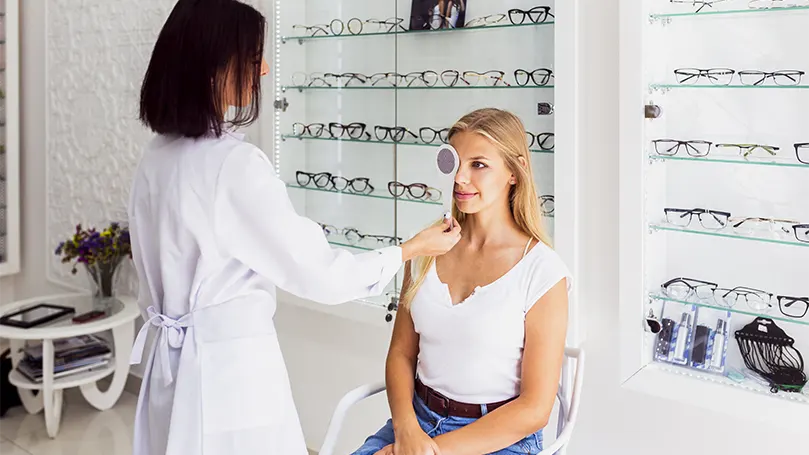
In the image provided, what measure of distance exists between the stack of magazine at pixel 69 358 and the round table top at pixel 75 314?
0.51ft

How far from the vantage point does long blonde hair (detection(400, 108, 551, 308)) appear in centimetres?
193

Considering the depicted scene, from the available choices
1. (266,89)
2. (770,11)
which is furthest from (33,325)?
(770,11)

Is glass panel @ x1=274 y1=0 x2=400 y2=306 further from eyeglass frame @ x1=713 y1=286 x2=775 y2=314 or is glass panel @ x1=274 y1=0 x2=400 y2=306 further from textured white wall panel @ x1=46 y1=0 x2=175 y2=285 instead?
eyeglass frame @ x1=713 y1=286 x2=775 y2=314

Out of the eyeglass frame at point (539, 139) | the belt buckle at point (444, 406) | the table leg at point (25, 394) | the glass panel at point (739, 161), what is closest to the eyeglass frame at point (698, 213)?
the glass panel at point (739, 161)

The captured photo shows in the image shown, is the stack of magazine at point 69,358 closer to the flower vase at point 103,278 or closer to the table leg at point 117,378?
the table leg at point 117,378

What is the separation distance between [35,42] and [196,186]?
3481 mm

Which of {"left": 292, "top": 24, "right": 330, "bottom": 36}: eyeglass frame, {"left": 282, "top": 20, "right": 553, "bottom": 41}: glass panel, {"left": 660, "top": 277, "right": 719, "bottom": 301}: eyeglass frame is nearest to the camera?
{"left": 660, "top": 277, "right": 719, "bottom": 301}: eyeglass frame

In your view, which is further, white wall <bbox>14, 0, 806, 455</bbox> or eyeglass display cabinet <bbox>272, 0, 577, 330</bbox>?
eyeglass display cabinet <bbox>272, 0, 577, 330</bbox>

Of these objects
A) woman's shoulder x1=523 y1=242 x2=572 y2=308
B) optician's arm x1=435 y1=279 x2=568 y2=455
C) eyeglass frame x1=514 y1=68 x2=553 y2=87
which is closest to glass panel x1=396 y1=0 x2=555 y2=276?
eyeglass frame x1=514 y1=68 x2=553 y2=87

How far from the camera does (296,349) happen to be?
3367 millimetres

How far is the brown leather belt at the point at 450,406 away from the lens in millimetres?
1835

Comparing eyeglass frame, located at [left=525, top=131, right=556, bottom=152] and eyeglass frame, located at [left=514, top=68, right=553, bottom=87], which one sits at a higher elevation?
eyeglass frame, located at [left=514, top=68, right=553, bottom=87]

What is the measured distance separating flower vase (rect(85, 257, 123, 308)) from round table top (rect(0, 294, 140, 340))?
0.06ft

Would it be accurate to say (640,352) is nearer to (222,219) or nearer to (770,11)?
(770,11)
